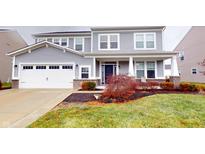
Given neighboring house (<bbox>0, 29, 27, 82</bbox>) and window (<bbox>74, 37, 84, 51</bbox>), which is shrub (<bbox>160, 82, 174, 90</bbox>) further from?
neighboring house (<bbox>0, 29, 27, 82</bbox>)

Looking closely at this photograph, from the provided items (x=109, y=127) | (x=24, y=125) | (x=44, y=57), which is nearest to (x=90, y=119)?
(x=109, y=127)

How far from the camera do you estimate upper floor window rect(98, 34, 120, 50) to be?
1645cm

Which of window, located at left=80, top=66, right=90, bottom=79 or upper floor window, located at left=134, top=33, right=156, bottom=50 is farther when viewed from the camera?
upper floor window, located at left=134, top=33, right=156, bottom=50

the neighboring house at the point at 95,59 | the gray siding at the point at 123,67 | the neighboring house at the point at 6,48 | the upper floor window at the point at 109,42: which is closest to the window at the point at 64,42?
the neighboring house at the point at 95,59

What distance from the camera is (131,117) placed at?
211 inches

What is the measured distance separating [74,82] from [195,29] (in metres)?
18.9

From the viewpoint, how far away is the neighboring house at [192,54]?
21.0 metres

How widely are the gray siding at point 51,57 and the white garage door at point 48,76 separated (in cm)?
48

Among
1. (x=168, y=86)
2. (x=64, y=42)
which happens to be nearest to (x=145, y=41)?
(x=168, y=86)

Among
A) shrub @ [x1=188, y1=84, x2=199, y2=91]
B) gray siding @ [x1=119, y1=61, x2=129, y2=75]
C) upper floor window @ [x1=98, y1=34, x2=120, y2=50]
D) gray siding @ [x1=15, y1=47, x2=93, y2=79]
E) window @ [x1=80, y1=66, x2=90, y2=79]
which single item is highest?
upper floor window @ [x1=98, y1=34, x2=120, y2=50]

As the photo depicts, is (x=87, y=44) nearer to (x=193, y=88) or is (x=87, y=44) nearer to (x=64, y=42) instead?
(x=64, y=42)

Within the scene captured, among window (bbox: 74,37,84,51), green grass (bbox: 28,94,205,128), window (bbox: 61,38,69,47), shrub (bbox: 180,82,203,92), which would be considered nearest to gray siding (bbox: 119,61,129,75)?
window (bbox: 74,37,84,51)

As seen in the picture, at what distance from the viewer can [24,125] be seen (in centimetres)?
490
